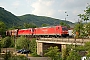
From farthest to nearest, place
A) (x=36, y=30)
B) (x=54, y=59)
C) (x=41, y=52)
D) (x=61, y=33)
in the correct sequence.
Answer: (x=36, y=30)
(x=61, y=33)
(x=41, y=52)
(x=54, y=59)

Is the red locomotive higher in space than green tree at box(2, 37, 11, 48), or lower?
higher

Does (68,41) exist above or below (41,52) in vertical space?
above

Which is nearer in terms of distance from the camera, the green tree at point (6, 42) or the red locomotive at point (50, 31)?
the red locomotive at point (50, 31)

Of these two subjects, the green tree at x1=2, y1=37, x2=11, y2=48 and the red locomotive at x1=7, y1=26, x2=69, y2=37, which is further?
the green tree at x1=2, y1=37, x2=11, y2=48

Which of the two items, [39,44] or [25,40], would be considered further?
[25,40]

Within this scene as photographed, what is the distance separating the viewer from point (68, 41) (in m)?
34.2

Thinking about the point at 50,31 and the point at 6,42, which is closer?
the point at 50,31

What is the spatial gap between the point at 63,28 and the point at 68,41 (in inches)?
753

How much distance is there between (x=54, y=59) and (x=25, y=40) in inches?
1403

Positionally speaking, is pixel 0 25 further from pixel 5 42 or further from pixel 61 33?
pixel 61 33

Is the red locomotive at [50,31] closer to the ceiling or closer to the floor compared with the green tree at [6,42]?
closer to the ceiling

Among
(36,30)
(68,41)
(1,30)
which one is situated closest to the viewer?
(68,41)

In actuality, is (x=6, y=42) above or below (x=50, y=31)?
below

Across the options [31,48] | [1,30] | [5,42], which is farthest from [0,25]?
[31,48]
